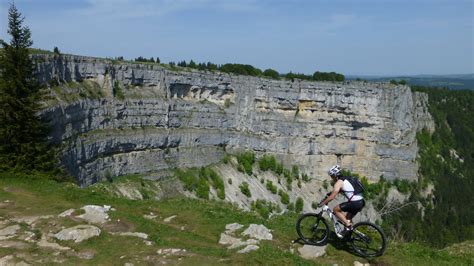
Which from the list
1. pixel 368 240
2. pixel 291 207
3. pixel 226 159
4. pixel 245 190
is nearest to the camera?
pixel 368 240

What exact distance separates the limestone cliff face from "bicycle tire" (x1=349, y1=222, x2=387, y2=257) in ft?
130

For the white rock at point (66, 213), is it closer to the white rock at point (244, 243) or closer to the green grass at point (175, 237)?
the green grass at point (175, 237)

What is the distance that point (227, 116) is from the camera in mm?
78875

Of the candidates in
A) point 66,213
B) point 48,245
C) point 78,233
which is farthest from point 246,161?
point 48,245

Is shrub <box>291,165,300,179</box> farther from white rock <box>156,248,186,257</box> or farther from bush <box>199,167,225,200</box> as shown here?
white rock <box>156,248,186,257</box>

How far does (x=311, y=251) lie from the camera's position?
16.2 meters

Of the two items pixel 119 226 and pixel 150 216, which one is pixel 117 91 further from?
pixel 119 226

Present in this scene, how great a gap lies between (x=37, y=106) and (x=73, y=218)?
12725 millimetres

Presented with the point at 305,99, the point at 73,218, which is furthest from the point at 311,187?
the point at 73,218

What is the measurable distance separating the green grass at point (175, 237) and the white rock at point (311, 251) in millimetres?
234

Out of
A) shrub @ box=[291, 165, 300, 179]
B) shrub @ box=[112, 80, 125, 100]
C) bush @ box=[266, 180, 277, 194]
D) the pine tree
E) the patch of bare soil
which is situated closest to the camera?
the patch of bare soil

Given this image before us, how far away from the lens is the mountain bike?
15.8 m

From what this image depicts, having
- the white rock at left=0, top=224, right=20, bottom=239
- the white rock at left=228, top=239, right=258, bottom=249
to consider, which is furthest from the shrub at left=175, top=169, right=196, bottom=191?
the white rock at left=228, top=239, right=258, bottom=249

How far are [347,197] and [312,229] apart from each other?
86.1 inches
